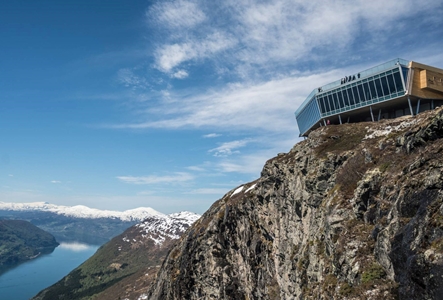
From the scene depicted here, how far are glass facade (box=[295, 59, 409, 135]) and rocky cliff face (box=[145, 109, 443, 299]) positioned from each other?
37.2 feet

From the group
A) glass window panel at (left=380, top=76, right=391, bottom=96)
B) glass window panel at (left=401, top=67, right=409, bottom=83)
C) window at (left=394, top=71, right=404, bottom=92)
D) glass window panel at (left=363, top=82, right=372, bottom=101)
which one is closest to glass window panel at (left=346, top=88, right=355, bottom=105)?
glass window panel at (left=363, top=82, right=372, bottom=101)

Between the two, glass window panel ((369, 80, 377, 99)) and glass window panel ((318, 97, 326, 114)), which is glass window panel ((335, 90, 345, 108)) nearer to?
glass window panel ((318, 97, 326, 114))

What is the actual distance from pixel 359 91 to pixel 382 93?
412cm

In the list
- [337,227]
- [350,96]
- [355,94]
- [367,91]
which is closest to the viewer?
[337,227]

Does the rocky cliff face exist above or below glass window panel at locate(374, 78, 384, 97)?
below

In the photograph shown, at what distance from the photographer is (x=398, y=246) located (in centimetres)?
1642

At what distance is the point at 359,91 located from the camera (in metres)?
56.2

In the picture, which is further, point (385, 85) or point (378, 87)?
point (378, 87)

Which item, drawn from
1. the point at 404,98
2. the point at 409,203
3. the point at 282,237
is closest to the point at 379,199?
the point at 409,203

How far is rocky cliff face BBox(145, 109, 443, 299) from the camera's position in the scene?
634 inches

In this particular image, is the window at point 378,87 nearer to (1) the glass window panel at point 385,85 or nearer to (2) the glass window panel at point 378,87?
(2) the glass window panel at point 378,87

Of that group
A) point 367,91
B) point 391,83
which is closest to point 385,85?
point 391,83

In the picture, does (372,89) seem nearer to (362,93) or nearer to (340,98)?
(362,93)

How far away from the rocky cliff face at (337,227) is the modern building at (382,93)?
37.7ft
